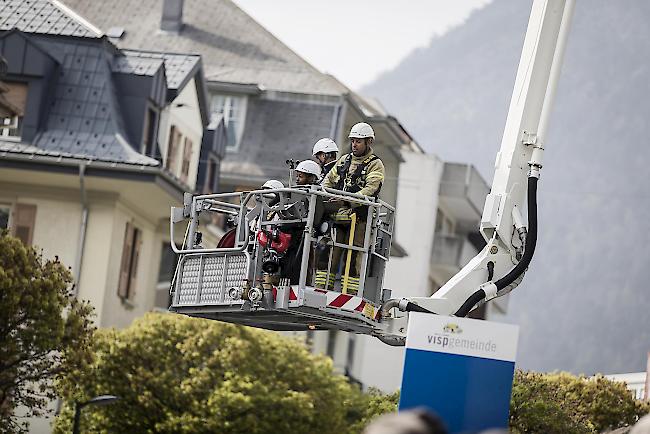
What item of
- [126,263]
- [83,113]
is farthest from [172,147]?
[83,113]

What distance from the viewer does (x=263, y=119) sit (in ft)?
232

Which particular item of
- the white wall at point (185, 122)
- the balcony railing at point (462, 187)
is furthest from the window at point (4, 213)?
the balcony railing at point (462, 187)

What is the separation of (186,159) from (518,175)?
1414 inches

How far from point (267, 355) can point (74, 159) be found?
736cm

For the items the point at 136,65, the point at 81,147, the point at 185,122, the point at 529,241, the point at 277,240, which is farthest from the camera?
the point at 185,122

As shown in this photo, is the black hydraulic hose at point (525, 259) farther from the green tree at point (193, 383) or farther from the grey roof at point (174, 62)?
the grey roof at point (174, 62)

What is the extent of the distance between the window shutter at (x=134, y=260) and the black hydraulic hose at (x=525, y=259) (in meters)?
32.8

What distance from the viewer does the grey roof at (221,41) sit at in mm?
71312

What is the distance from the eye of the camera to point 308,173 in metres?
24.3

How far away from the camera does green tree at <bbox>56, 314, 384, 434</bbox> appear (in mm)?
48812

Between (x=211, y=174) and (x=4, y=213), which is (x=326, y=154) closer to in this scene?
(x=4, y=213)

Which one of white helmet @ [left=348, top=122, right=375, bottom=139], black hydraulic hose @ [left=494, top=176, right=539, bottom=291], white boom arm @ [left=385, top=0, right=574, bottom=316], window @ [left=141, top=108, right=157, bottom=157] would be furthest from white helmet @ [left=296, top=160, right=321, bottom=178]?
window @ [left=141, top=108, right=157, bottom=157]

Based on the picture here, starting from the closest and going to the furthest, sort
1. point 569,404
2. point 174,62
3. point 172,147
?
point 569,404, point 172,147, point 174,62

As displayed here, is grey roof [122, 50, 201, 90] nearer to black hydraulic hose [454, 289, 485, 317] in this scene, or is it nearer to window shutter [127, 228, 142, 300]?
window shutter [127, 228, 142, 300]
